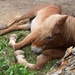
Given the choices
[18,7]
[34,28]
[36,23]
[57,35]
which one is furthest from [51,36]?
[18,7]

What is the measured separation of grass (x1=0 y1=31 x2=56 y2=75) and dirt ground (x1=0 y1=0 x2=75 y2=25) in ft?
3.66

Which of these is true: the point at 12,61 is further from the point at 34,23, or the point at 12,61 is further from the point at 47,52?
the point at 34,23

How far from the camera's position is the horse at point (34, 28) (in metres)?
6.11

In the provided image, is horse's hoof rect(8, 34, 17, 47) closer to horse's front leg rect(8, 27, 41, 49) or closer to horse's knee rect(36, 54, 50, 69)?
horse's front leg rect(8, 27, 41, 49)

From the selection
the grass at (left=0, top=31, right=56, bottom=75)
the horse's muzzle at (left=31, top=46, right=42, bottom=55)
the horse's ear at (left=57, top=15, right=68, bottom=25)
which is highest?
the horse's ear at (left=57, top=15, right=68, bottom=25)

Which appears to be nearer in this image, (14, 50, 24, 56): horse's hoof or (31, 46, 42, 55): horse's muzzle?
(31, 46, 42, 55): horse's muzzle

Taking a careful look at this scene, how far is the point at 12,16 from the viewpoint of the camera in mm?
8281

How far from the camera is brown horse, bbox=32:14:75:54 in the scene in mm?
5898

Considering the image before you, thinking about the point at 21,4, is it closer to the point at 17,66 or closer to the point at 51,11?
the point at 51,11

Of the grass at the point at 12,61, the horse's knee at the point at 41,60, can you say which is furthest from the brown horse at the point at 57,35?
the grass at the point at 12,61

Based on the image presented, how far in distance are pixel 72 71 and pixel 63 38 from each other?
1.90 m

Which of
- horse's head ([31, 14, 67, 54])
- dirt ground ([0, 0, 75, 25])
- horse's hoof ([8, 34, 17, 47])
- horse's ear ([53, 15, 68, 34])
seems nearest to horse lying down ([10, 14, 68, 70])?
horse's head ([31, 14, 67, 54])

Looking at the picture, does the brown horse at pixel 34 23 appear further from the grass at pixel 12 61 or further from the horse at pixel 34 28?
the grass at pixel 12 61

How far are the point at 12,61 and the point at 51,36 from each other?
872mm
